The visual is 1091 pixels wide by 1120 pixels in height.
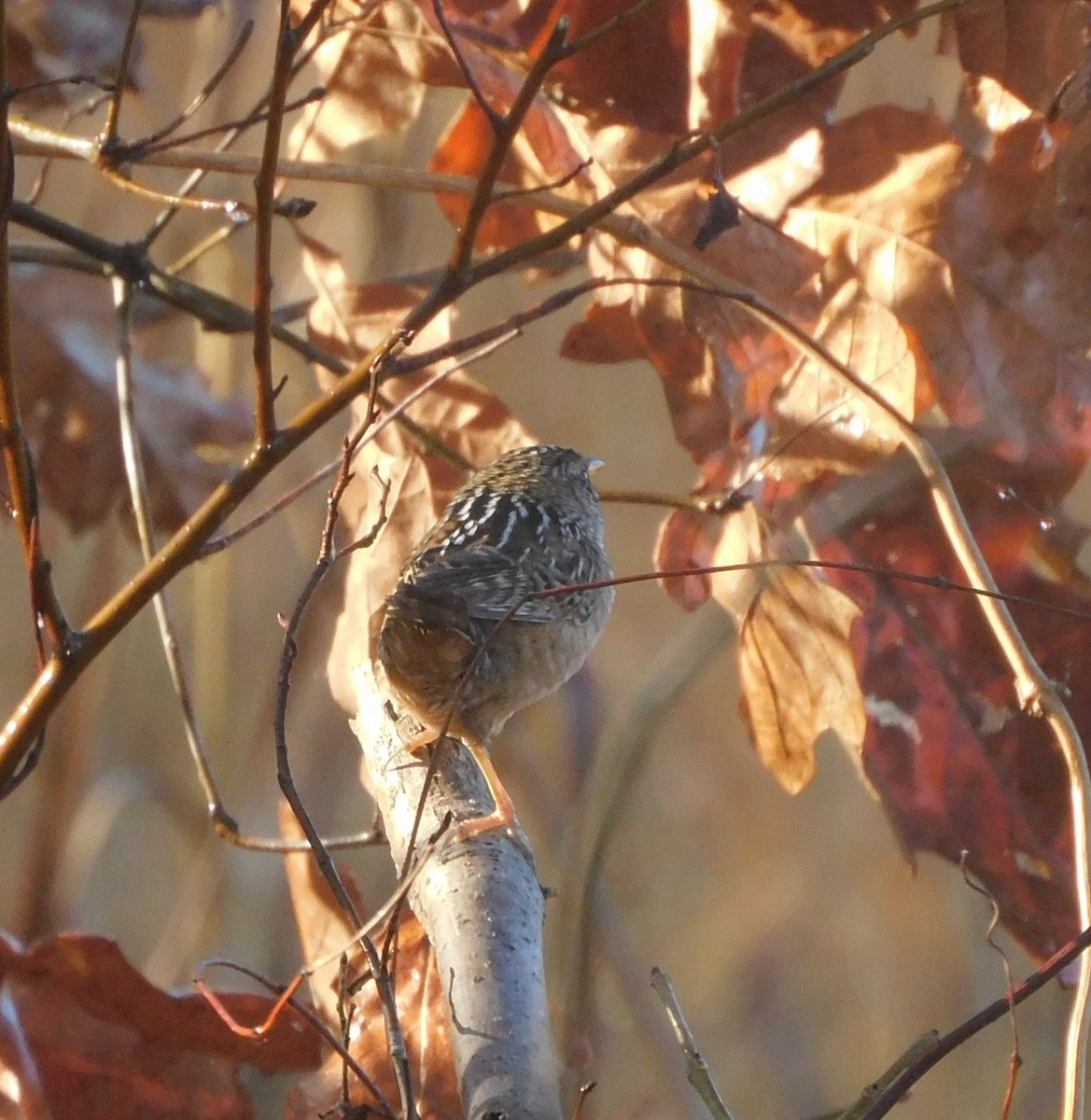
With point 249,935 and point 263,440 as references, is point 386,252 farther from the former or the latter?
point 263,440

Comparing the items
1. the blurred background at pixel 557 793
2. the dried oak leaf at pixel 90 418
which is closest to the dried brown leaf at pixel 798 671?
the blurred background at pixel 557 793

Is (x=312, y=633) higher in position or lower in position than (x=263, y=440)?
higher

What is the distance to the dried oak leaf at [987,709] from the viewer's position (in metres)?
1.36

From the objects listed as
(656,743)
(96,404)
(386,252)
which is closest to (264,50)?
(386,252)

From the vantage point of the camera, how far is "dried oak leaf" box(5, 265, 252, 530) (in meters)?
1.67

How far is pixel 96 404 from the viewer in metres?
1.69

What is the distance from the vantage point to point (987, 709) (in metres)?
1.40

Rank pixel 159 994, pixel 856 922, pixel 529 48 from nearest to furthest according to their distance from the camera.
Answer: pixel 159 994, pixel 529 48, pixel 856 922

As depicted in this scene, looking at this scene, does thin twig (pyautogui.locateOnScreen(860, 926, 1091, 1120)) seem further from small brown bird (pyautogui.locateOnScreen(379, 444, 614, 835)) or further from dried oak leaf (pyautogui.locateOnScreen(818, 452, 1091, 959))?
dried oak leaf (pyautogui.locateOnScreen(818, 452, 1091, 959))

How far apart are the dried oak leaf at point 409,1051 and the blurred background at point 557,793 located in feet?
1.88

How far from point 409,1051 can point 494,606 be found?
0.49m

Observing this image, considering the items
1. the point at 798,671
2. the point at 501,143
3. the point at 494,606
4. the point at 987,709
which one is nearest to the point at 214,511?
the point at 501,143

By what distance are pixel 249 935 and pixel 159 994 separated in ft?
3.20

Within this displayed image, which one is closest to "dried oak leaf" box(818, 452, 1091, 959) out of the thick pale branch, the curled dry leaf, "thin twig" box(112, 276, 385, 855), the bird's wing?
the curled dry leaf
